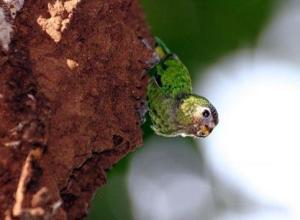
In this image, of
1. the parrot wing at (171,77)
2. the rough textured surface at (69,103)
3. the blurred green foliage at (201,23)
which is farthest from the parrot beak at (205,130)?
the blurred green foliage at (201,23)

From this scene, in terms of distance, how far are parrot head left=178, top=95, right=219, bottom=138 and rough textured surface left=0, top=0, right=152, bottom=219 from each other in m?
1.14

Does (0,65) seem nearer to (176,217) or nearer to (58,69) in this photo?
(58,69)

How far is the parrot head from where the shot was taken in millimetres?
7488

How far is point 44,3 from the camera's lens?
5762mm

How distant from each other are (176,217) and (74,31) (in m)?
6.96

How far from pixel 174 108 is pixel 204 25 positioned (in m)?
2.09

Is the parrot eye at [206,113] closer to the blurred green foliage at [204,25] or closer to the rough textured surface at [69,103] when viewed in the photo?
the rough textured surface at [69,103]

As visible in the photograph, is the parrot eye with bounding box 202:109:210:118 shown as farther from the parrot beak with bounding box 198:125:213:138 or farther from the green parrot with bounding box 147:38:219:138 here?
the parrot beak with bounding box 198:125:213:138

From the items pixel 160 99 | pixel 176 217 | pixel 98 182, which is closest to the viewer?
pixel 98 182

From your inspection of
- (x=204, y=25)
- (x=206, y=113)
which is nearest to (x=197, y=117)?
(x=206, y=113)

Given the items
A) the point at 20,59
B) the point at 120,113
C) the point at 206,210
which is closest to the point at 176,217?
the point at 206,210

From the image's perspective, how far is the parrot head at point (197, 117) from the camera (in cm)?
749

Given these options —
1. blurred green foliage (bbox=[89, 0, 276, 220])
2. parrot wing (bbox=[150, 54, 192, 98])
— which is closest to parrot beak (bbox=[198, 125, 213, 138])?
parrot wing (bbox=[150, 54, 192, 98])

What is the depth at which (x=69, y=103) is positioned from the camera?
17.6ft
